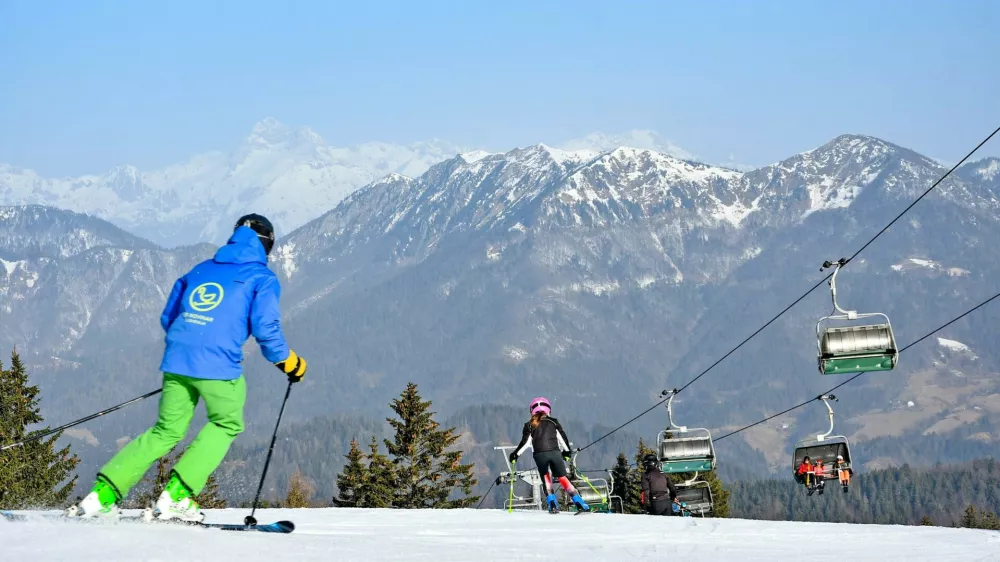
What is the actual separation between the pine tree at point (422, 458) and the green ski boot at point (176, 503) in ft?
124

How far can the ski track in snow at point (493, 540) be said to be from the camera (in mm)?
7852

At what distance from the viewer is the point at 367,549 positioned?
877 cm

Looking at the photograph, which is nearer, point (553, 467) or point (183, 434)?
point (183, 434)

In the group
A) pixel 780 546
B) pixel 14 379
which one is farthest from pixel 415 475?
pixel 780 546

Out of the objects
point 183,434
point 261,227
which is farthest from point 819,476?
point 183,434

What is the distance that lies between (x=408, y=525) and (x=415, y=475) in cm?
3619

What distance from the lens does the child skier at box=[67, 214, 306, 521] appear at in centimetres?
920

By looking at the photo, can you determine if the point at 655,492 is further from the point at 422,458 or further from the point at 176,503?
the point at 422,458

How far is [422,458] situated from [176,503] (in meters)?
40.4

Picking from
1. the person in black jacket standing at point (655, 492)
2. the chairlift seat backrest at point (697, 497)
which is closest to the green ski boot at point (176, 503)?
the person in black jacket standing at point (655, 492)

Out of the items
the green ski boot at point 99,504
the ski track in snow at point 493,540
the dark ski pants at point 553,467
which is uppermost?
the dark ski pants at point 553,467

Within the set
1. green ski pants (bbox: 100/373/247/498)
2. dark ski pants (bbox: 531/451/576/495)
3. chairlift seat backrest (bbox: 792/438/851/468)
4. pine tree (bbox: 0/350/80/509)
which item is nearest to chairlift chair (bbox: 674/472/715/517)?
chairlift seat backrest (bbox: 792/438/851/468)

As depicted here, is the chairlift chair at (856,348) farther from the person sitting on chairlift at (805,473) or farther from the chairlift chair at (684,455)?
the chairlift chair at (684,455)

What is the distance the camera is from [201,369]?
920cm
